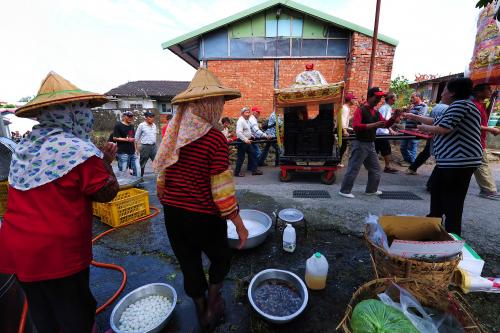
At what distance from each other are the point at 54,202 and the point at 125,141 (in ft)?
17.0

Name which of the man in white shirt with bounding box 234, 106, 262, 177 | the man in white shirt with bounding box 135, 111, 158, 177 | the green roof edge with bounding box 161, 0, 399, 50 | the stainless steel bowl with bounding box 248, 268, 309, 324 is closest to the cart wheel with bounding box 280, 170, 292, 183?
the man in white shirt with bounding box 234, 106, 262, 177

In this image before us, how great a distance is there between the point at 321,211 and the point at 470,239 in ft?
6.57

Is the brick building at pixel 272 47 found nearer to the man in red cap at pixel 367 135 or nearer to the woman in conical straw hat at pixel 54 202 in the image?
the man in red cap at pixel 367 135

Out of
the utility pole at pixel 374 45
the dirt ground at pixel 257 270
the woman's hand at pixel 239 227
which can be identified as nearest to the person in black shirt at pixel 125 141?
the dirt ground at pixel 257 270

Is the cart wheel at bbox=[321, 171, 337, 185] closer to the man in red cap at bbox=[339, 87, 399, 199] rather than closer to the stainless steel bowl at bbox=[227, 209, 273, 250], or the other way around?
the man in red cap at bbox=[339, 87, 399, 199]

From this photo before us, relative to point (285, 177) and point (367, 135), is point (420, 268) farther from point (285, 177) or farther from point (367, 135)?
point (285, 177)

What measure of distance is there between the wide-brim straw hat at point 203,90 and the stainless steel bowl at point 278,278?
1.73m

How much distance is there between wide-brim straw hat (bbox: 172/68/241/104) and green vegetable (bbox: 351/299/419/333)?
165 cm

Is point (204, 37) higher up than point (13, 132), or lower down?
higher up

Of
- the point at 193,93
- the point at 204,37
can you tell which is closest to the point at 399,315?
the point at 193,93

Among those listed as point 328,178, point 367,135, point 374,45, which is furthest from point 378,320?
point 374,45

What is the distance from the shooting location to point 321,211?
4.28 meters

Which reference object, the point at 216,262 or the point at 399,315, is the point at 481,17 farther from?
the point at 216,262

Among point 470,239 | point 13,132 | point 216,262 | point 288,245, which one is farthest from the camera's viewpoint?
point 13,132
